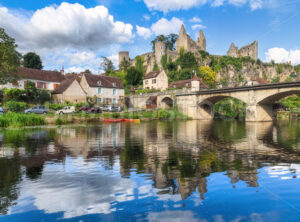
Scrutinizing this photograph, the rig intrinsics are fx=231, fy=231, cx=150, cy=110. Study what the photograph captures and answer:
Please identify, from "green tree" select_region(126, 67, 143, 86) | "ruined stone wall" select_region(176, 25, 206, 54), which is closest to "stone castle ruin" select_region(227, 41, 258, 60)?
"ruined stone wall" select_region(176, 25, 206, 54)

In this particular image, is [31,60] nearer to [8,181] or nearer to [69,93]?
[69,93]

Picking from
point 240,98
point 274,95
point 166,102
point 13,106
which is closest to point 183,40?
point 166,102

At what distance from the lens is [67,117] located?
35.7m

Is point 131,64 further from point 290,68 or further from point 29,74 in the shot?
point 290,68

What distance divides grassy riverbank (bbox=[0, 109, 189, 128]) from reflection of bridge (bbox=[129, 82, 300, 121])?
365cm

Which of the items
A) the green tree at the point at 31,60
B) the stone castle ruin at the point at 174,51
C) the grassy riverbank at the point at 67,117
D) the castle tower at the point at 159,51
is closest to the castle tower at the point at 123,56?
the stone castle ruin at the point at 174,51

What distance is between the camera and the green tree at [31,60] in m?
79.3

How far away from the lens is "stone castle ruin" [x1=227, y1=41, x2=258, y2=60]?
119 meters

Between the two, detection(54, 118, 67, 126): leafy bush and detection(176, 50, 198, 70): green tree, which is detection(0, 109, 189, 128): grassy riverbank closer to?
detection(54, 118, 67, 126): leafy bush

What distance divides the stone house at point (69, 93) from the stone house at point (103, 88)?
3665 millimetres

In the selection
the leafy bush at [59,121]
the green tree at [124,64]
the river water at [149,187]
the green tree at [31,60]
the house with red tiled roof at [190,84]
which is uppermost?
the green tree at [124,64]

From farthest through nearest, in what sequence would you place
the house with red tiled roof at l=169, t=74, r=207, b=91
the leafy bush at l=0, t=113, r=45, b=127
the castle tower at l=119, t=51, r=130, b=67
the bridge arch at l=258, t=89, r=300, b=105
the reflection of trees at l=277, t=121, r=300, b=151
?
1. the castle tower at l=119, t=51, r=130, b=67
2. the house with red tiled roof at l=169, t=74, r=207, b=91
3. the bridge arch at l=258, t=89, r=300, b=105
4. the leafy bush at l=0, t=113, r=45, b=127
5. the reflection of trees at l=277, t=121, r=300, b=151

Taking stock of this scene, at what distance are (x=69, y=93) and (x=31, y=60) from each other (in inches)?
1392

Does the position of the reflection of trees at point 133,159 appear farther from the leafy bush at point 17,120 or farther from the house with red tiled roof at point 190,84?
the house with red tiled roof at point 190,84
